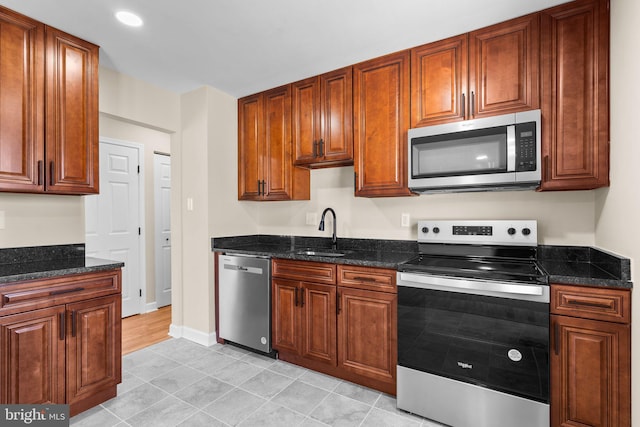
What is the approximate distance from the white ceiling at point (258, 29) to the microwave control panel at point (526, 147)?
2.39ft

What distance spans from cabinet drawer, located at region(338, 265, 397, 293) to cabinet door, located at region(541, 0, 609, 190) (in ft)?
3.62

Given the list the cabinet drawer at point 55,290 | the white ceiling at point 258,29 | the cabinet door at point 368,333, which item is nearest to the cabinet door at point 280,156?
the white ceiling at point 258,29

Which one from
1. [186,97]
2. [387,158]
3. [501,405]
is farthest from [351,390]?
[186,97]

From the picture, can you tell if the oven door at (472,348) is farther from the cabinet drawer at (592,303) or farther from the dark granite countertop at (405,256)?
the dark granite countertop at (405,256)

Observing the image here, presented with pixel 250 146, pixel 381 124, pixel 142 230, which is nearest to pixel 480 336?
pixel 381 124

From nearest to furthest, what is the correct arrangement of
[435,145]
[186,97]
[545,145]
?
[545,145] → [435,145] → [186,97]

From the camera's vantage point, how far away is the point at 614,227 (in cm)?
172

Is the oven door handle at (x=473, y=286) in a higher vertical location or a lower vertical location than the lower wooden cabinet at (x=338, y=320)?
higher

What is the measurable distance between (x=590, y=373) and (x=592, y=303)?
35 centimetres

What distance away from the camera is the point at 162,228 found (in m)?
4.27

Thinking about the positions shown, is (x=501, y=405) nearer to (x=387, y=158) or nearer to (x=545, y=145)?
(x=545, y=145)

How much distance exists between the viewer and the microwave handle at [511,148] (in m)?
1.95

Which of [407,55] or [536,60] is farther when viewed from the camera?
[407,55]

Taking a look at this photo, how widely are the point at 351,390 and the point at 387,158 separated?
5.63ft
